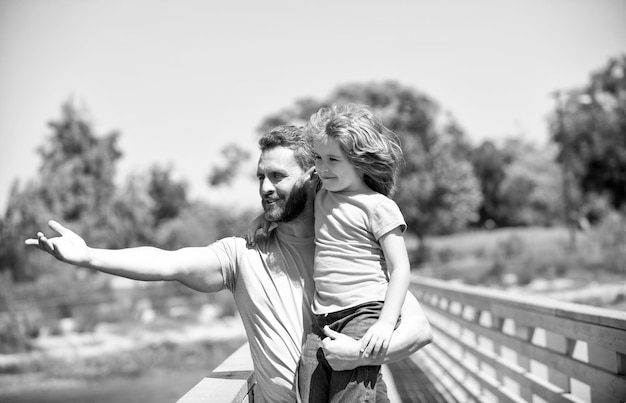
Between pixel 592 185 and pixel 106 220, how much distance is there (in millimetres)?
25843

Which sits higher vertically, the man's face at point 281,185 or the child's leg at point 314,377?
the man's face at point 281,185

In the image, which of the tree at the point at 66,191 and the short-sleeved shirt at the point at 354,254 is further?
the tree at the point at 66,191

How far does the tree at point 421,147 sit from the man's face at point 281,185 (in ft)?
121

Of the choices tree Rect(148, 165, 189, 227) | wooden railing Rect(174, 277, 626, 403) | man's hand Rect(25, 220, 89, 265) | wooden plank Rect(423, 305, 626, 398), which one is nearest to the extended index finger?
man's hand Rect(25, 220, 89, 265)

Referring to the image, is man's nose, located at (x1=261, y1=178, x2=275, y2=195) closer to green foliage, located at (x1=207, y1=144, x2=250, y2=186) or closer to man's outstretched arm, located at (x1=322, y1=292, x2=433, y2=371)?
man's outstretched arm, located at (x1=322, y1=292, x2=433, y2=371)

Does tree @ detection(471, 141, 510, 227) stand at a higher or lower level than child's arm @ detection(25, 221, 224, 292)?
lower

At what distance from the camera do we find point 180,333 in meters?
25.6

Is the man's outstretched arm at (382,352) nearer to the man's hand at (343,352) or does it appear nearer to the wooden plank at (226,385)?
the man's hand at (343,352)

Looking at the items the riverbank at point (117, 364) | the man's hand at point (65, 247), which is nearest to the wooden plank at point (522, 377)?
the man's hand at point (65, 247)

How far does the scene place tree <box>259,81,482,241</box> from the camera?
39.8 m

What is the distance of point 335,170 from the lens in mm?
2441

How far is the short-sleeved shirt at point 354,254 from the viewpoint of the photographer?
2.33m

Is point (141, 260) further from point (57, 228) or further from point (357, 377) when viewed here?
point (357, 377)

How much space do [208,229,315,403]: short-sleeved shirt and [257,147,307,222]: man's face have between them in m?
0.11
